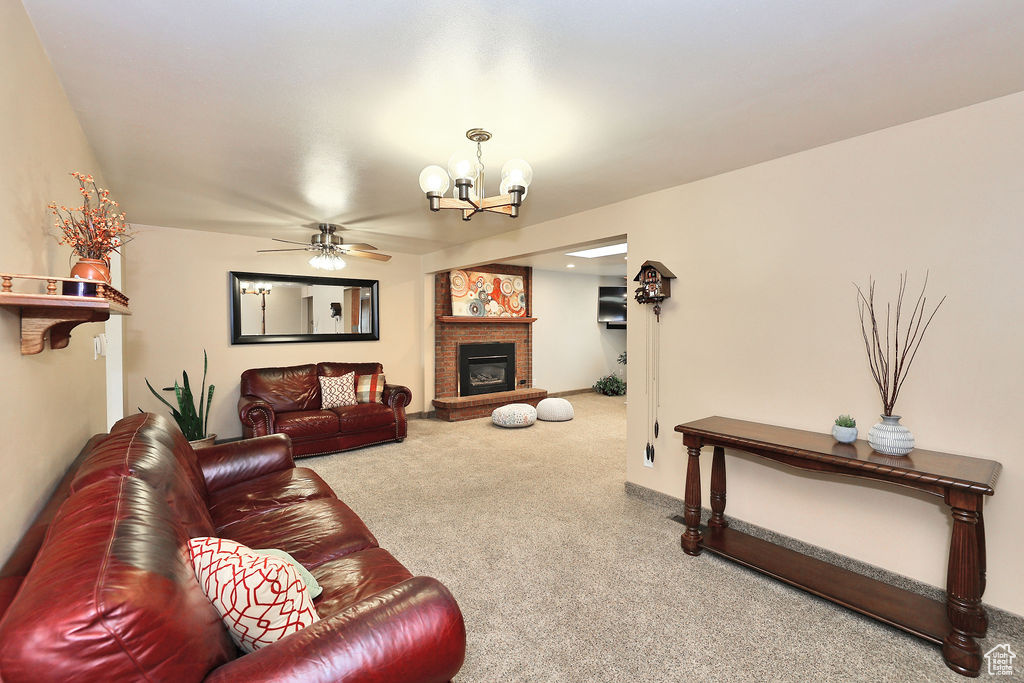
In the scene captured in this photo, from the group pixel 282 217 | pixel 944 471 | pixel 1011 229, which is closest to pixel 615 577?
pixel 944 471

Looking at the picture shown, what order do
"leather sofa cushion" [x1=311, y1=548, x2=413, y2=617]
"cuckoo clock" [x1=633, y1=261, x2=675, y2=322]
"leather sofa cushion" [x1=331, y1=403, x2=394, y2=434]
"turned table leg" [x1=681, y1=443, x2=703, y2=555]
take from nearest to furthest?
"leather sofa cushion" [x1=311, y1=548, x2=413, y2=617], "turned table leg" [x1=681, y1=443, x2=703, y2=555], "cuckoo clock" [x1=633, y1=261, x2=675, y2=322], "leather sofa cushion" [x1=331, y1=403, x2=394, y2=434]

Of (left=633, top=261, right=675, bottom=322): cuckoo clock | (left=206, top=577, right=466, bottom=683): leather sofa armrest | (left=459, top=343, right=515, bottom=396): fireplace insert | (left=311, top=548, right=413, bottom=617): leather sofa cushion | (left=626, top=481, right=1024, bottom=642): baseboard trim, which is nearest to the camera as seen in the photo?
(left=206, top=577, right=466, bottom=683): leather sofa armrest

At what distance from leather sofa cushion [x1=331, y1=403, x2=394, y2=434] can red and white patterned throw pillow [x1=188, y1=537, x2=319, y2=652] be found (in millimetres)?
3796

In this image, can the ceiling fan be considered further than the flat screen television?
No

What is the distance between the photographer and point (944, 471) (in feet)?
6.31

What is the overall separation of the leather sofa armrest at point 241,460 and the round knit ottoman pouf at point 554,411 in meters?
3.98

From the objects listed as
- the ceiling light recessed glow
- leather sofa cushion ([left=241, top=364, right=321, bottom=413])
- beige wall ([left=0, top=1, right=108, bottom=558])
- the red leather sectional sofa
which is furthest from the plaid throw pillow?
the red leather sectional sofa

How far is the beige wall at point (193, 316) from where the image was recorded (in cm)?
460

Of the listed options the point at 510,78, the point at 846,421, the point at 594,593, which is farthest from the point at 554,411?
the point at 510,78

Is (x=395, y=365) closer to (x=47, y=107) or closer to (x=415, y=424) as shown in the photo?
(x=415, y=424)

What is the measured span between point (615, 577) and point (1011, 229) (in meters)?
2.48

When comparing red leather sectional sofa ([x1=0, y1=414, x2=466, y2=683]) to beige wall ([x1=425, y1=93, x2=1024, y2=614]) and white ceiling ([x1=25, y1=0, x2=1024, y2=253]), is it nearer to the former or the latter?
white ceiling ([x1=25, y1=0, x2=1024, y2=253])

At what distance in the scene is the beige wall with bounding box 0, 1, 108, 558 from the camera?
1247 mm

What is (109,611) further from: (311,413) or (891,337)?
(311,413)
